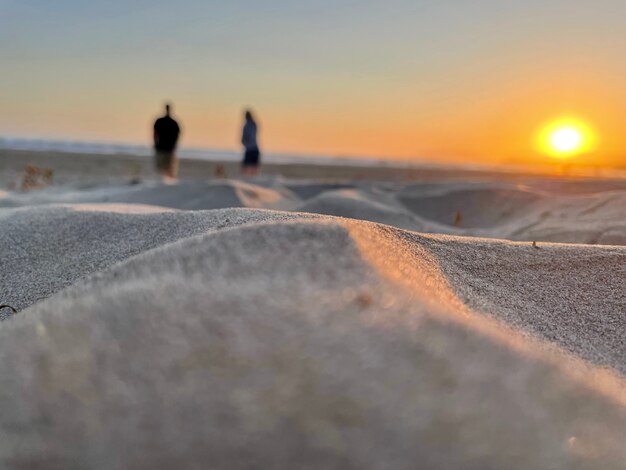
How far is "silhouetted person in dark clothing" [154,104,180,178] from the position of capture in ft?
24.1

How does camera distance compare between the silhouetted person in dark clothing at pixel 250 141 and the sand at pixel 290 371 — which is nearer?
the sand at pixel 290 371

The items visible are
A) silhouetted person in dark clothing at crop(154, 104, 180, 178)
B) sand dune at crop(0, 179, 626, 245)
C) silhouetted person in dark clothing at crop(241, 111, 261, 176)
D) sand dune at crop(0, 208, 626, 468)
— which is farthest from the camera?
silhouetted person in dark clothing at crop(241, 111, 261, 176)

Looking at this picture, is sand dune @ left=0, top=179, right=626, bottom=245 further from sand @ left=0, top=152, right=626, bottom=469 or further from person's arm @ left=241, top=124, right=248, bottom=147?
person's arm @ left=241, top=124, right=248, bottom=147

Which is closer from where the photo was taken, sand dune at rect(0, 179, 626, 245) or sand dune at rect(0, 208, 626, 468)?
sand dune at rect(0, 208, 626, 468)

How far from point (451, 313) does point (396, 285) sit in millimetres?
92

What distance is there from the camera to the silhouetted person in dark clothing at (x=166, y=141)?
7.36m

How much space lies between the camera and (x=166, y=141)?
7.41 m

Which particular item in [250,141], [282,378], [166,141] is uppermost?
[250,141]

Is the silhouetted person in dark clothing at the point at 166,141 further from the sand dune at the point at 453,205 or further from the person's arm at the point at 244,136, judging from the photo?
the sand dune at the point at 453,205

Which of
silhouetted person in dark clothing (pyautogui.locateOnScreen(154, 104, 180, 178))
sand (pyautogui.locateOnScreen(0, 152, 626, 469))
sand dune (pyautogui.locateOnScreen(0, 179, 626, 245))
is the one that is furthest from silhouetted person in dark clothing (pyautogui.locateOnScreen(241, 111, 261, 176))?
sand (pyautogui.locateOnScreen(0, 152, 626, 469))

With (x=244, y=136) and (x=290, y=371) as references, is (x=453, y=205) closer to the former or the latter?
(x=290, y=371)

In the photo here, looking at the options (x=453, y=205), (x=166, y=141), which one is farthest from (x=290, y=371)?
(x=166, y=141)

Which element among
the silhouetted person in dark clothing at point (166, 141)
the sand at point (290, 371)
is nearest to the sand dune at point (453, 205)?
the sand at point (290, 371)

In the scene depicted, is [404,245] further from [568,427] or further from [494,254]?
[568,427]
